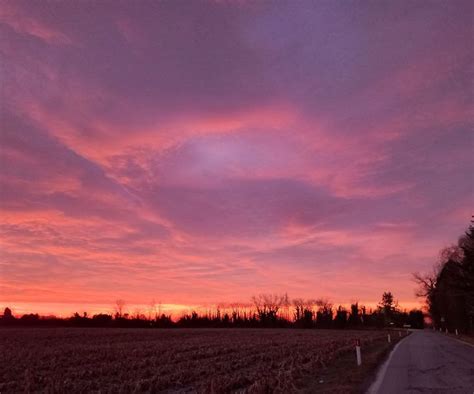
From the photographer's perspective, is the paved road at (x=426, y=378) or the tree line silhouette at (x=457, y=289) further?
the tree line silhouette at (x=457, y=289)

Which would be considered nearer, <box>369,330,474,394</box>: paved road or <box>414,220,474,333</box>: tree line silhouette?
<box>369,330,474,394</box>: paved road

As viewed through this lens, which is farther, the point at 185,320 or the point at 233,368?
the point at 185,320

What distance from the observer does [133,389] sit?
15.1 meters

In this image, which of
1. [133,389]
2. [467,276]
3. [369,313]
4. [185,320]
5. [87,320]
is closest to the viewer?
[133,389]

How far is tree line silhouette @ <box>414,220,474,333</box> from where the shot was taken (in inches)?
1913

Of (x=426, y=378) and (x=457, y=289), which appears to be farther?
(x=457, y=289)

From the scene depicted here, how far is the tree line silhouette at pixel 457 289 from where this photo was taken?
48594 mm

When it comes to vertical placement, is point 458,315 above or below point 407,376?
above

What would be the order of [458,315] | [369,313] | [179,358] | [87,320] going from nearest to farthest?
1. [179,358]
2. [458,315]
3. [87,320]
4. [369,313]

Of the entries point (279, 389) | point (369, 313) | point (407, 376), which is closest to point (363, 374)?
point (407, 376)

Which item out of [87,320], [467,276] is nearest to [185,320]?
[87,320]

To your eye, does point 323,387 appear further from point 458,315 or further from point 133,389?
point 458,315

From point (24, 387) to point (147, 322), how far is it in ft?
438

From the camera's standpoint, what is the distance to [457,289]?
58.7 m
